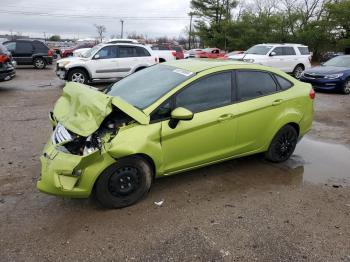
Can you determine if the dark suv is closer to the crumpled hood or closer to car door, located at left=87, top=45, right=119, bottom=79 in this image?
car door, located at left=87, top=45, right=119, bottom=79

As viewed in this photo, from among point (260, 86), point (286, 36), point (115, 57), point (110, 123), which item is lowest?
point (110, 123)

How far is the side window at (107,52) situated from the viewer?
14102 millimetres

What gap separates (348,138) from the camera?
745 centimetres

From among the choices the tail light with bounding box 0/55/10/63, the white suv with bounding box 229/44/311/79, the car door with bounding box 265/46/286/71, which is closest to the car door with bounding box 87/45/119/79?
the tail light with bounding box 0/55/10/63

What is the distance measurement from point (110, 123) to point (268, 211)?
206 centimetres

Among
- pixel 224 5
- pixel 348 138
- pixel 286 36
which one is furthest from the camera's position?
pixel 224 5

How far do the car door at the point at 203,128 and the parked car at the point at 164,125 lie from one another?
0.04 ft

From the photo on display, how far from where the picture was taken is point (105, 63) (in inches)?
553

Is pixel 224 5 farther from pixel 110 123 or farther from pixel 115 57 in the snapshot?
pixel 110 123

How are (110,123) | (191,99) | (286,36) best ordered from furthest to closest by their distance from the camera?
(286,36) < (191,99) < (110,123)

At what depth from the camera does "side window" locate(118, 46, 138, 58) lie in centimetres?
1436

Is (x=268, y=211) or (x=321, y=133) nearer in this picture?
(x=268, y=211)

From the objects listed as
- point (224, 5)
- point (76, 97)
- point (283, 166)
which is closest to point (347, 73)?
point (283, 166)

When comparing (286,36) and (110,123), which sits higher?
(286,36)
